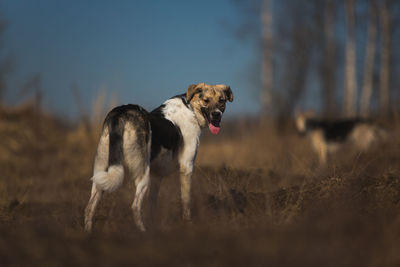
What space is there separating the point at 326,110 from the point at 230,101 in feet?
46.1

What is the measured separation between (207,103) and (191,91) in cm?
25

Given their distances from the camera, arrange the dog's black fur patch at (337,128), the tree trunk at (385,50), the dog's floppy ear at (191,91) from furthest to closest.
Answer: the tree trunk at (385,50) → the dog's black fur patch at (337,128) → the dog's floppy ear at (191,91)

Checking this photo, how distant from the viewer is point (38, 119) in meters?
11.5

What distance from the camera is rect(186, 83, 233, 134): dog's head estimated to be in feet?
15.6

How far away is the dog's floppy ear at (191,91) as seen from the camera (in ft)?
16.0

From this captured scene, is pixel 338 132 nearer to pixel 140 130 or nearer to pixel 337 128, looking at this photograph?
pixel 337 128

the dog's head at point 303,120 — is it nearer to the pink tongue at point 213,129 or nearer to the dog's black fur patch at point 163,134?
the pink tongue at point 213,129

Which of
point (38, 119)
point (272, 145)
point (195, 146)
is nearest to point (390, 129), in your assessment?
point (272, 145)

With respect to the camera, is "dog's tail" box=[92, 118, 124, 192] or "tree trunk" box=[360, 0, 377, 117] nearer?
"dog's tail" box=[92, 118, 124, 192]

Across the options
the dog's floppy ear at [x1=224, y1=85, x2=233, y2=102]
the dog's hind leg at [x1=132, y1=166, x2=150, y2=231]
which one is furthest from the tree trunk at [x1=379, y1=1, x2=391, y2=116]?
the dog's hind leg at [x1=132, y1=166, x2=150, y2=231]

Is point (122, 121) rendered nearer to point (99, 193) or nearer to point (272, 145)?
point (99, 193)

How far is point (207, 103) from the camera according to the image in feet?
16.0

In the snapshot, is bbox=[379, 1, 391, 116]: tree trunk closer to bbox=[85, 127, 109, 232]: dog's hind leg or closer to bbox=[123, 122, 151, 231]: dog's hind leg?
bbox=[123, 122, 151, 231]: dog's hind leg

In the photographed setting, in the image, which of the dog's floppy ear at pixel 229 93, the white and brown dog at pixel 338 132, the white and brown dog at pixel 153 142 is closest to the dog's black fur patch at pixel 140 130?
the white and brown dog at pixel 153 142
